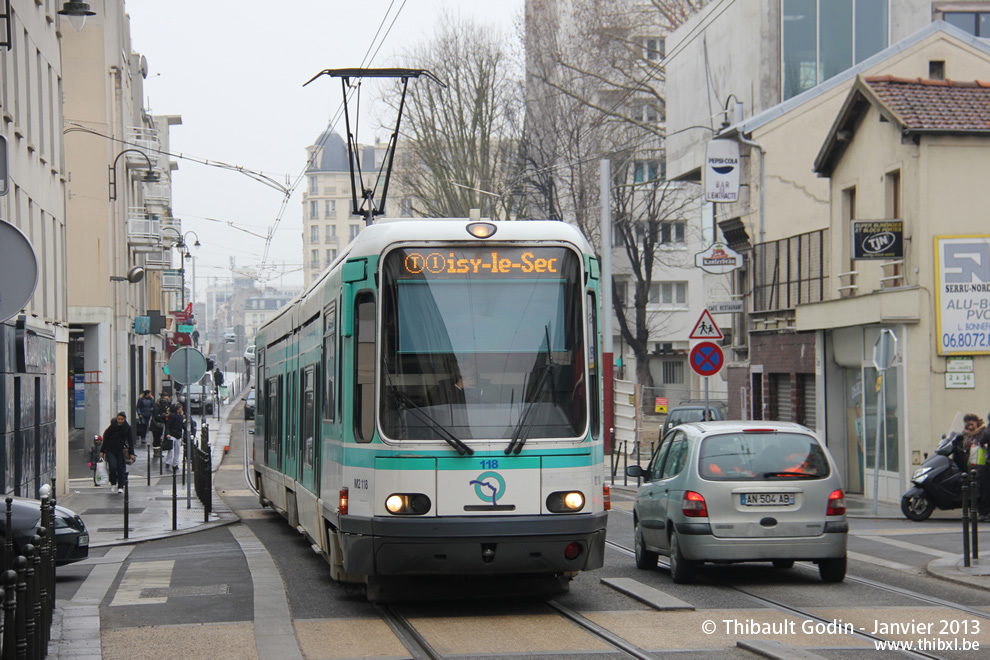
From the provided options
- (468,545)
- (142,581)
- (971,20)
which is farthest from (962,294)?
(971,20)

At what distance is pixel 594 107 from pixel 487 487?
3963cm

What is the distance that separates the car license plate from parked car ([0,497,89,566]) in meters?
6.83

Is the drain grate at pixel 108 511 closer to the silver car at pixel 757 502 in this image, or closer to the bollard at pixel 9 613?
the silver car at pixel 757 502

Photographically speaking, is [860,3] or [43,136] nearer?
[43,136]

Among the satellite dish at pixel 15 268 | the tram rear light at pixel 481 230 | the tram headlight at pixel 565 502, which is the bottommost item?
the tram headlight at pixel 565 502

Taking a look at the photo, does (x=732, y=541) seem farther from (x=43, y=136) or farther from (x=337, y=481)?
(x=43, y=136)

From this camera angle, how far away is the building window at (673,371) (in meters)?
72.8

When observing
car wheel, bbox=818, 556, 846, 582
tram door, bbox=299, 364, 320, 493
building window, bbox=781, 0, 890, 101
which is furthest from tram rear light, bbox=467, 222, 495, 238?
building window, bbox=781, 0, 890, 101

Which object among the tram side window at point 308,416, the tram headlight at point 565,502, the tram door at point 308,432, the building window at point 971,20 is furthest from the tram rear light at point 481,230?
the building window at point 971,20

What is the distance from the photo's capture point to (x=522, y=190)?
50875mm

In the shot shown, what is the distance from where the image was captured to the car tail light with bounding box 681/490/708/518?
40.1ft

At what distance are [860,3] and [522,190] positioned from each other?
654 inches

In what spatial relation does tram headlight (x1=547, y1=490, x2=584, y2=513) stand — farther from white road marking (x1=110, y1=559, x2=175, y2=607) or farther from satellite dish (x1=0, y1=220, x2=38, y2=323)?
satellite dish (x1=0, y1=220, x2=38, y2=323)

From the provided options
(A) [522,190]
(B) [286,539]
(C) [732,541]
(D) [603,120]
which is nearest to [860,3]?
(D) [603,120]
